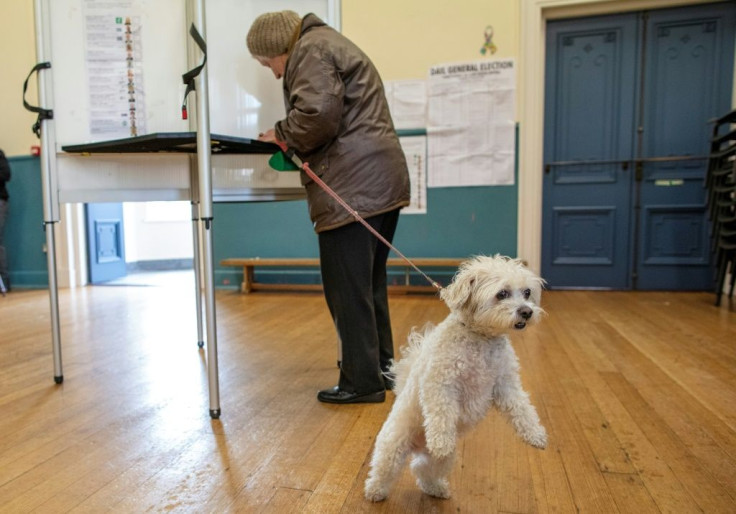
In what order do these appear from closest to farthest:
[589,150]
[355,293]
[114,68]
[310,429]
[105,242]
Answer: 1. [310,429]
2. [355,293]
3. [114,68]
4. [589,150]
5. [105,242]

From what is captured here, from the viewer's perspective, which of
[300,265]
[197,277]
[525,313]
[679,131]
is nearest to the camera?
[525,313]

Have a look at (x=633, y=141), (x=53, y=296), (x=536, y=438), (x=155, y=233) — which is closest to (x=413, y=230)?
(x=633, y=141)

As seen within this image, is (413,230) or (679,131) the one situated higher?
(679,131)

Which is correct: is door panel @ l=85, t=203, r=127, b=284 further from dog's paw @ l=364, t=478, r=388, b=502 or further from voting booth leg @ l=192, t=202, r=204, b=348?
dog's paw @ l=364, t=478, r=388, b=502

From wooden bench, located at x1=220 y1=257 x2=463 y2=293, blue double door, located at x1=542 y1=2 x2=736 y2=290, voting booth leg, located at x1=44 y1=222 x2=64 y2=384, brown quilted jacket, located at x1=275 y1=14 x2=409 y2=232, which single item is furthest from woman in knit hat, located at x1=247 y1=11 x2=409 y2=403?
blue double door, located at x1=542 y1=2 x2=736 y2=290

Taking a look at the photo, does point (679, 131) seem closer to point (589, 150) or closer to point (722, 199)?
point (589, 150)

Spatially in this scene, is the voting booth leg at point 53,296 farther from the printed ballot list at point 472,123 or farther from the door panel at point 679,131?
the door panel at point 679,131

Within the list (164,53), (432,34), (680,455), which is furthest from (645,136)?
(164,53)

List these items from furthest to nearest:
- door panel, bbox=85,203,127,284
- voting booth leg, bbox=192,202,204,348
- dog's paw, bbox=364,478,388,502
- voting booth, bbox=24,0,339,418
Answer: door panel, bbox=85,203,127,284, voting booth leg, bbox=192,202,204,348, voting booth, bbox=24,0,339,418, dog's paw, bbox=364,478,388,502

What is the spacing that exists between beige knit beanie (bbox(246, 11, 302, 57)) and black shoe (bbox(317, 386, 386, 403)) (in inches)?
43.9

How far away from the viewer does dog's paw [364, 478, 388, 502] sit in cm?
106

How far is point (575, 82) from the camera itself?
3920 millimetres

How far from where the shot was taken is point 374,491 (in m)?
1.07

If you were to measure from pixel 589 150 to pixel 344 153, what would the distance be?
304 cm
